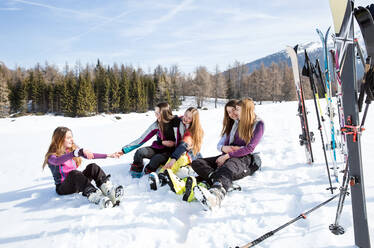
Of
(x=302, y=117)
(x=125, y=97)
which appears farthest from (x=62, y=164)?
(x=125, y=97)

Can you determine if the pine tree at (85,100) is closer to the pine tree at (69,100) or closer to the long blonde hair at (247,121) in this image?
the pine tree at (69,100)

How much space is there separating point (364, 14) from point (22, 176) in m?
6.50

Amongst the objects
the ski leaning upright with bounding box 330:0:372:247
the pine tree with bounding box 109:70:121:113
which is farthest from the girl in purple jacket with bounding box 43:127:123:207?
the pine tree with bounding box 109:70:121:113

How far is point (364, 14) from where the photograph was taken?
1953mm

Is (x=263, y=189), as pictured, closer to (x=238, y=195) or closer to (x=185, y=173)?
(x=238, y=195)

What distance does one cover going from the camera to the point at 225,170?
131 inches

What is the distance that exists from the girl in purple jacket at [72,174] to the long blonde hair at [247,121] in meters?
2.18

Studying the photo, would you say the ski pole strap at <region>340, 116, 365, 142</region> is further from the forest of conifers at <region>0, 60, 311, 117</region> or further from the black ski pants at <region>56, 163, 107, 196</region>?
the forest of conifers at <region>0, 60, 311, 117</region>

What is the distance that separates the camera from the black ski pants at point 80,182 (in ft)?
11.0

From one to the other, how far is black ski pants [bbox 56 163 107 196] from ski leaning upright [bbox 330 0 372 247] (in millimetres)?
3170

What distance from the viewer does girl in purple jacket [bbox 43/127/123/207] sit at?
128 inches

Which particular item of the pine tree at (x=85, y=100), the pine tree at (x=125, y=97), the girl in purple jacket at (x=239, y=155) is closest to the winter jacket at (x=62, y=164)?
the girl in purple jacket at (x=239, y=155)

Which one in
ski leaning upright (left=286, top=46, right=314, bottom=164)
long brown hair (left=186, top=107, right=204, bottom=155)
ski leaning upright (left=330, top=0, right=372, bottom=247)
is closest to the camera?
ski leaning upright (left=330, top=0, right=372, bottom=247)

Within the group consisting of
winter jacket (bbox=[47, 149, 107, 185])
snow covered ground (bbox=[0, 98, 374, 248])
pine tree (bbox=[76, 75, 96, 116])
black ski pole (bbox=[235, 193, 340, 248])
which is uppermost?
pine tree (bbox=[76, 75, 96, 116])
